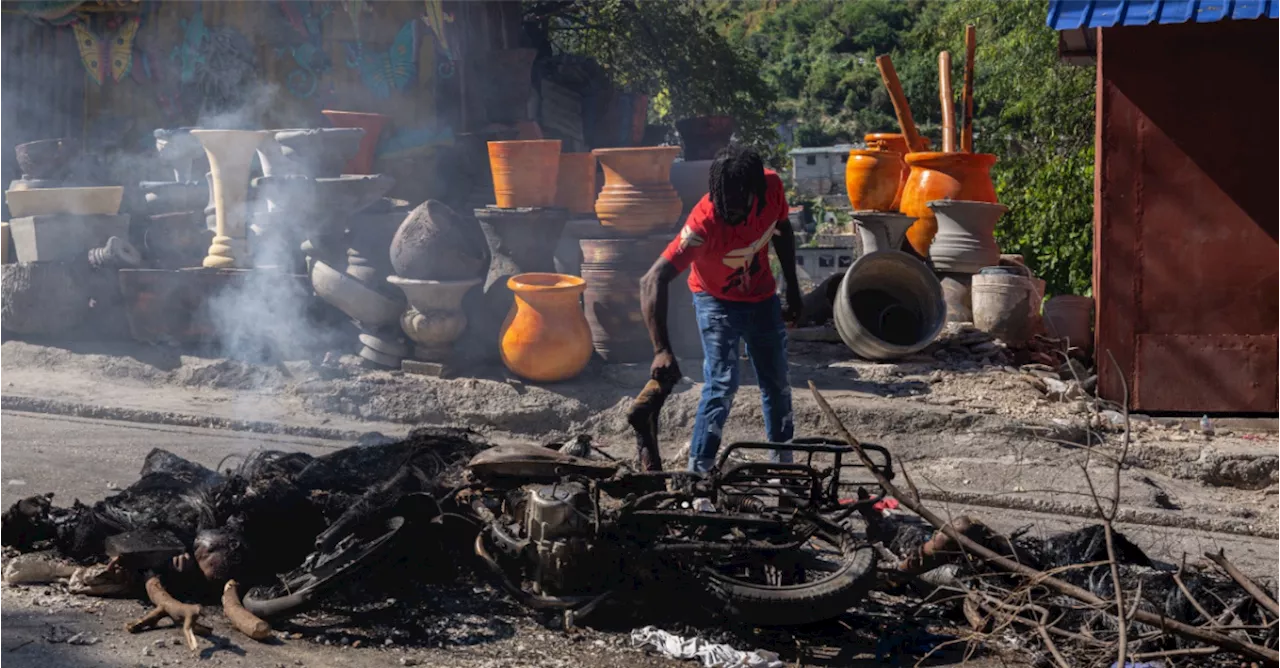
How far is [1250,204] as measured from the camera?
817cm

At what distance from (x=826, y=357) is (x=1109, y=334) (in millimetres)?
2055

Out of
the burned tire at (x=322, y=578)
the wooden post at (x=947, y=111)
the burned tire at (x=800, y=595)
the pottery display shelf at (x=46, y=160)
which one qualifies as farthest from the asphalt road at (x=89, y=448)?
the wooden post at (x=947, y=111)

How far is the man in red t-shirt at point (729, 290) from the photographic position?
6.05 meters

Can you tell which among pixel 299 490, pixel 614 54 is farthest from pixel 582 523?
pixel 614 54

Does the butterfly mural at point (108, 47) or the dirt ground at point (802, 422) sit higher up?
the butterfly mural at point (108, 47)

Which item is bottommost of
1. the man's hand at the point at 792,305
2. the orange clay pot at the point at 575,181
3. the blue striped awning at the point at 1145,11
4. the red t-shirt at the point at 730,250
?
the man's hand at the point at 792,305

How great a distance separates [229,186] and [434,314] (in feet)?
8.29

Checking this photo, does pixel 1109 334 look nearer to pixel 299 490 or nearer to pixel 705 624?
pixel 705 624

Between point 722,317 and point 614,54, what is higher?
point 614,54

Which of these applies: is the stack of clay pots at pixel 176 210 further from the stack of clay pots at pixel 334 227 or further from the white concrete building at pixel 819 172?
the white concrete building at pixel 819 172

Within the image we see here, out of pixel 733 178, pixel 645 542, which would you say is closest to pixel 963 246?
pixel 733 178

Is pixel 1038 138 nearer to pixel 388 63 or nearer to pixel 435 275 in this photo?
pixel 388 63

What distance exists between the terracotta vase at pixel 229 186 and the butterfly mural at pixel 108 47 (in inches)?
150

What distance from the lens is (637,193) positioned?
9.18 metres
